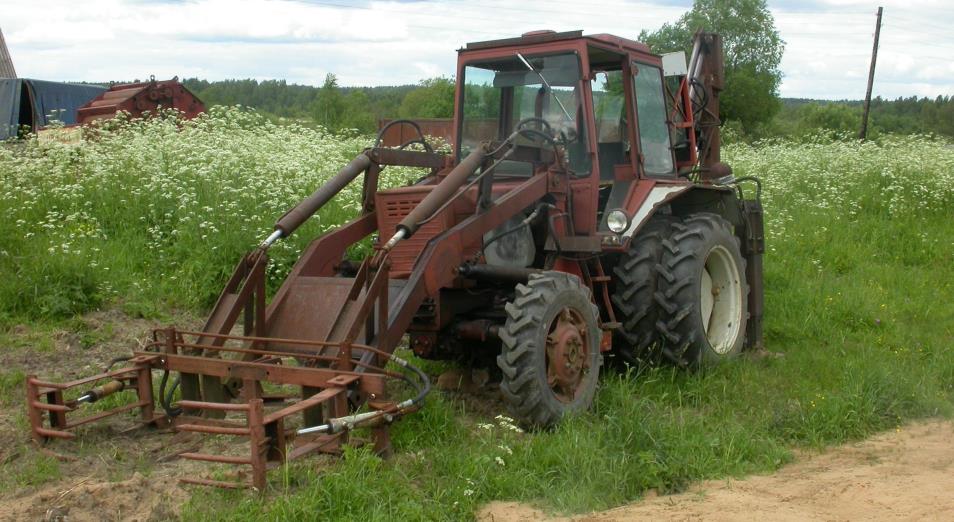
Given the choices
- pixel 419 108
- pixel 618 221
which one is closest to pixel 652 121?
pixel 618 221

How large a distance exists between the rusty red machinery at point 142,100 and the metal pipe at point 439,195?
35.6ft

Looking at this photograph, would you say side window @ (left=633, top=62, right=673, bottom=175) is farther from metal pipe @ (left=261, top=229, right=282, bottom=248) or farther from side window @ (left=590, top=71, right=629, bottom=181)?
metal pipe @ (left=261, top=229, right=282, bottom=248)

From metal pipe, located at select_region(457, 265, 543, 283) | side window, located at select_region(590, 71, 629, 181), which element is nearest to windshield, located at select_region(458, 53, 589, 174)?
side window, located at select_region(590, 71, 629, 181)

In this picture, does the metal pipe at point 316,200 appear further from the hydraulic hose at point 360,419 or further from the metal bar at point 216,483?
the metal bar at point 216,483

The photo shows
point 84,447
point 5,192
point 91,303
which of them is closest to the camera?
point 84,447

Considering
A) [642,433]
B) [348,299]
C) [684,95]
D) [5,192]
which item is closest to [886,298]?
[684,95]

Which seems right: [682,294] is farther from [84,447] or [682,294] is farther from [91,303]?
[91,303]

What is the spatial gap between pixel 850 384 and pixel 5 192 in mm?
8361

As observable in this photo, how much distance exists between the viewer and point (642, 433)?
5648mm

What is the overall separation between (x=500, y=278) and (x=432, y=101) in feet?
120

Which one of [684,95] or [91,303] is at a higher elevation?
[684,95]

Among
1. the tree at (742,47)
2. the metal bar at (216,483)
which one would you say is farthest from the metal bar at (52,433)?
the tree at (742,47)

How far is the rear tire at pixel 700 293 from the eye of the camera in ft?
23.0

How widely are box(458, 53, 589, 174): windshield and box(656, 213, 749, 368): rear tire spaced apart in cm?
98
